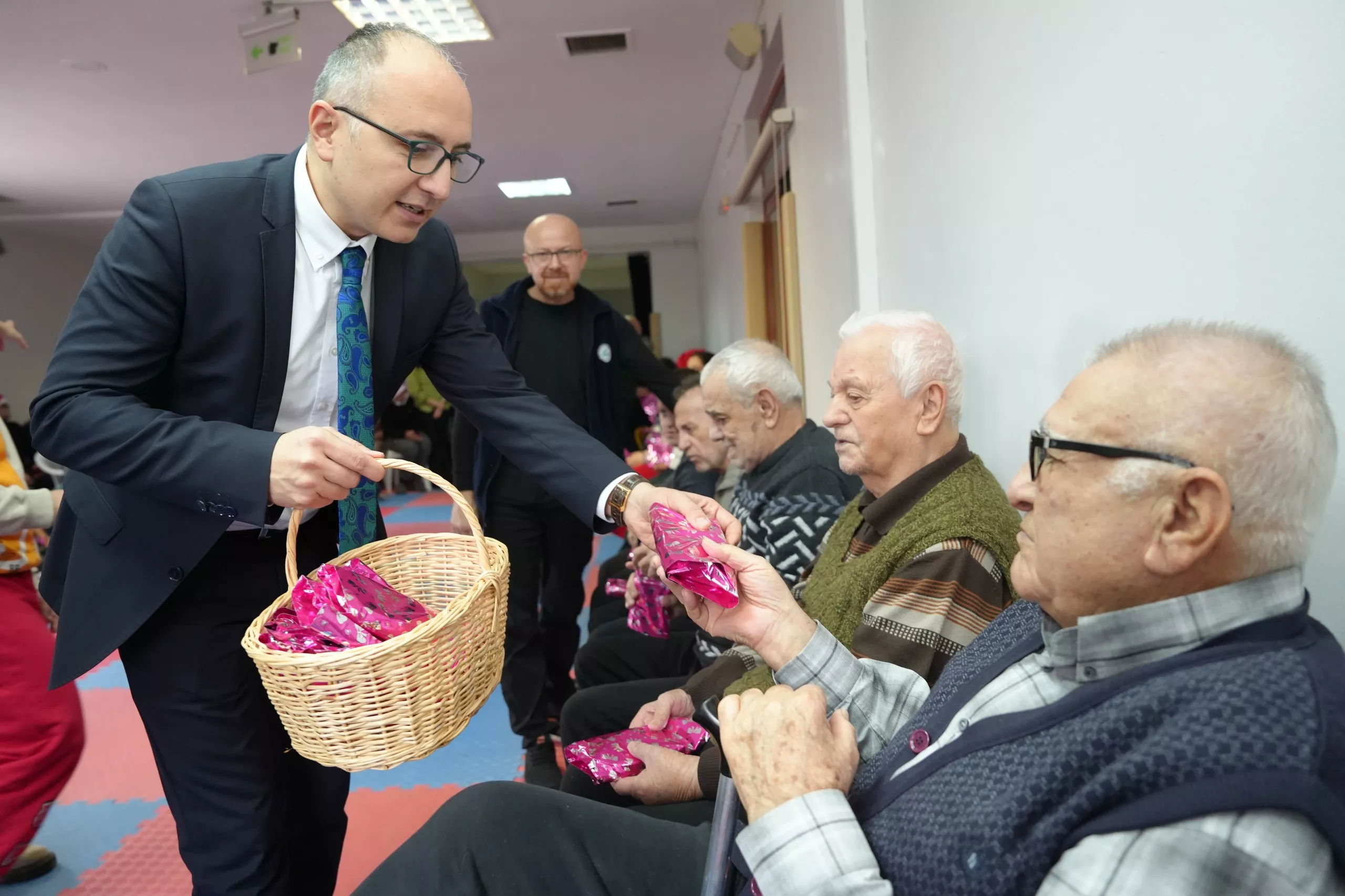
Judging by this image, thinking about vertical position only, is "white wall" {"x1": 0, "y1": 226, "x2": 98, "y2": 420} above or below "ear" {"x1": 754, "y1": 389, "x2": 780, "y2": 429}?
above

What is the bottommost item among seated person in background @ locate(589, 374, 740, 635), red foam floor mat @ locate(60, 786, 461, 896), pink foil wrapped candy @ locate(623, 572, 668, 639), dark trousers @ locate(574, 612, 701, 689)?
red foam floor mat @ locate(60, 786, 461, 896)

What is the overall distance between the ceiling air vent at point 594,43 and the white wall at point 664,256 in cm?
699

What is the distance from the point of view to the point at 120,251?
1300 millimetres

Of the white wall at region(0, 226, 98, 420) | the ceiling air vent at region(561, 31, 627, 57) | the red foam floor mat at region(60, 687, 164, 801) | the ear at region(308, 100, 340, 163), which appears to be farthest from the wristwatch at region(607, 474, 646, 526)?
the white wall at region(0, 226, 98, 420)

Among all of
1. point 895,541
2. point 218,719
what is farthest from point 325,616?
point 895,541

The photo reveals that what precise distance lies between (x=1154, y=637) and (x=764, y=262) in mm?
4709

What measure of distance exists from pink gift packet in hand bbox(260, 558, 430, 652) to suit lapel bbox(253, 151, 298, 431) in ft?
1.09

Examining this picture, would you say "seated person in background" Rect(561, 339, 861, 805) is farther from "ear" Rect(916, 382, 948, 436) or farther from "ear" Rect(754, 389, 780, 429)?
"ear" Rect(916, 382, 948, 436)

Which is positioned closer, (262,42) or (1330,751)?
(1330,751)

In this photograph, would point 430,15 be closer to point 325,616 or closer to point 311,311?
point 311,311

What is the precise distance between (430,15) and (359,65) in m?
3.97

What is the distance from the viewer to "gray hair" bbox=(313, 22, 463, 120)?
4.46 feet

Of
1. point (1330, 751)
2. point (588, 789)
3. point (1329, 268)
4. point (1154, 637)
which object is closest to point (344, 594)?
point (588, 789)

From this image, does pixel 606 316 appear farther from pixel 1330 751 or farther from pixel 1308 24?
pixel 1330 751
